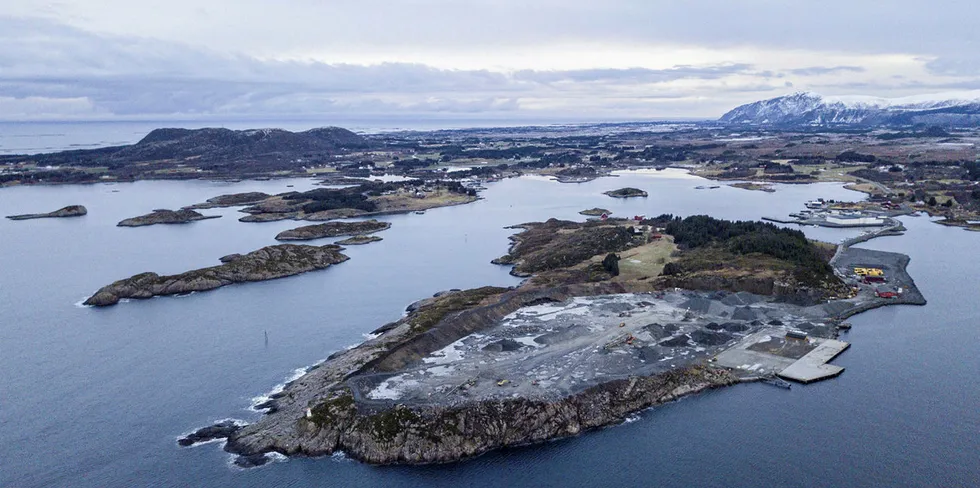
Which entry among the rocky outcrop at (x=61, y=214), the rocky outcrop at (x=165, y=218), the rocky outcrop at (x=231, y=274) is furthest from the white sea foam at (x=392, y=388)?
the rocky outcrop at (x=61, y=214)

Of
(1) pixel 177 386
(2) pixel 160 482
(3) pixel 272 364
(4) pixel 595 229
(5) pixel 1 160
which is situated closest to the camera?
(2) pixel 160 482

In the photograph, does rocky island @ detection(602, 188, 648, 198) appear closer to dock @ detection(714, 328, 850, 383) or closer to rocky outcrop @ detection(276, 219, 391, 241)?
rocky outcrop @ detection(276, 219, 391, 241)

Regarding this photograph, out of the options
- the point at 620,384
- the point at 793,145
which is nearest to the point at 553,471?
the point at 620,384

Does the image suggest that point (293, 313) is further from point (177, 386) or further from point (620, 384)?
point (620, 384)

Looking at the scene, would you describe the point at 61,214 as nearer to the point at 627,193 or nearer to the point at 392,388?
the point at 627,193

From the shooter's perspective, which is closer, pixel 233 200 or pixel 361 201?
pixel 361 201

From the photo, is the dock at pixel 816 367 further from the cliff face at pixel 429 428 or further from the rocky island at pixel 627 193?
the rocky island at pixel 627 193

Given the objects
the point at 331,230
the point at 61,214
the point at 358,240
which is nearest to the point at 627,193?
the point at 358,240
